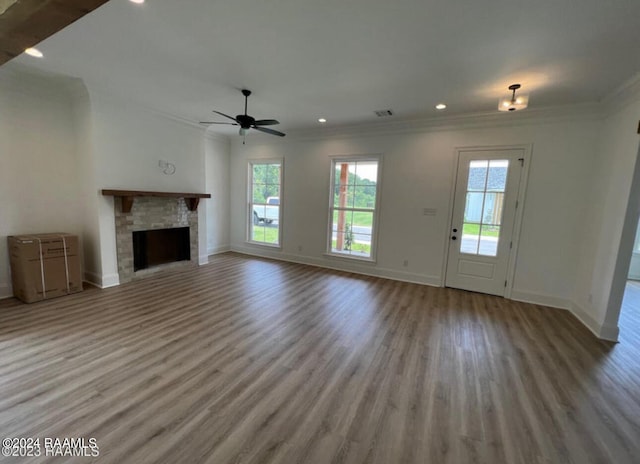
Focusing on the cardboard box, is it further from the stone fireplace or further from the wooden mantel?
the wooden mantel

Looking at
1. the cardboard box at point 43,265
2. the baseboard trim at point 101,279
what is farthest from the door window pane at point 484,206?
the cardboard box at point 43,265

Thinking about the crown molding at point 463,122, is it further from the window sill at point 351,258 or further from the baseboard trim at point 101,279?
the baseboard trim at point 101,279

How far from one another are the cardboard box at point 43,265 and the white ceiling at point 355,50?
6.78ft

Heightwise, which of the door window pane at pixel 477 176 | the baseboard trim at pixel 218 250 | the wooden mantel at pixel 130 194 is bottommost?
the baseboard trim at pixel 218 250

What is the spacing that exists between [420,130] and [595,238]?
9.23ft

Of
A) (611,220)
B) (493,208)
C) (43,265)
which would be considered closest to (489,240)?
(493,208)

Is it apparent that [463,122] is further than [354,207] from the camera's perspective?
No

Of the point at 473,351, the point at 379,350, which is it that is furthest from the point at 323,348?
the point at 473,351

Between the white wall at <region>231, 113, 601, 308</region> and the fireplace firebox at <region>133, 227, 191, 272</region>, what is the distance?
1.67 metres

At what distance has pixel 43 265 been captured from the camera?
344 centimetres

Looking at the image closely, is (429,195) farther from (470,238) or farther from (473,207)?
(470,238)

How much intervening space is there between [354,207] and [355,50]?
3.15 metres

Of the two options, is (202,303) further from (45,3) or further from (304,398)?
(45,3)

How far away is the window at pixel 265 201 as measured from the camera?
627 centimetres
